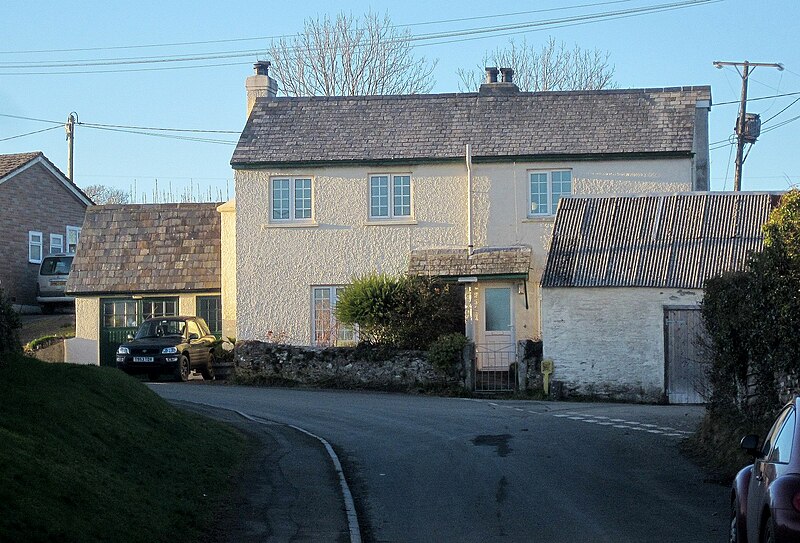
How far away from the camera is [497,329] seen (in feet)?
95.3

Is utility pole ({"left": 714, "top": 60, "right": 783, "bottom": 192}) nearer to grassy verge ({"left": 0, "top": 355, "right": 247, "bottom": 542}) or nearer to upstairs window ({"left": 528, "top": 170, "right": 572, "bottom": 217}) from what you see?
upstairs window ({"left": 528, "top": 170, "right": 572, "bottom": 217})

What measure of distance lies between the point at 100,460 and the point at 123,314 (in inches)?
903

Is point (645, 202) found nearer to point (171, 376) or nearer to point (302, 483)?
point (171, 376)

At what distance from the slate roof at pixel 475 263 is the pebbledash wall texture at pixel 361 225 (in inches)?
42.1

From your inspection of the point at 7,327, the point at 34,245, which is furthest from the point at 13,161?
the point at 7,327

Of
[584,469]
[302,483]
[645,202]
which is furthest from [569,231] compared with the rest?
[302,483]

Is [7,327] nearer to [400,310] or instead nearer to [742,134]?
[400,310]

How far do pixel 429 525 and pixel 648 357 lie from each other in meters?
15.0

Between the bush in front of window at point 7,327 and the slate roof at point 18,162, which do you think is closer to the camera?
the bush in front of window at point 7,327

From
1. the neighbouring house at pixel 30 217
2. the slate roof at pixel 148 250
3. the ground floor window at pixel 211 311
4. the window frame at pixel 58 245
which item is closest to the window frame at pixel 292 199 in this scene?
the slate roof at pixel 148 250

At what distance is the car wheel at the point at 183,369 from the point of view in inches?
1133

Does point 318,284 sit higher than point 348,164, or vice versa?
point 348,164

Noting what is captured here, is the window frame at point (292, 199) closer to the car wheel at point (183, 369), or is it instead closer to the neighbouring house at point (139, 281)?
the neighbouring house at point (139, 281)

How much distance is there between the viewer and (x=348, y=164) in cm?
3106
